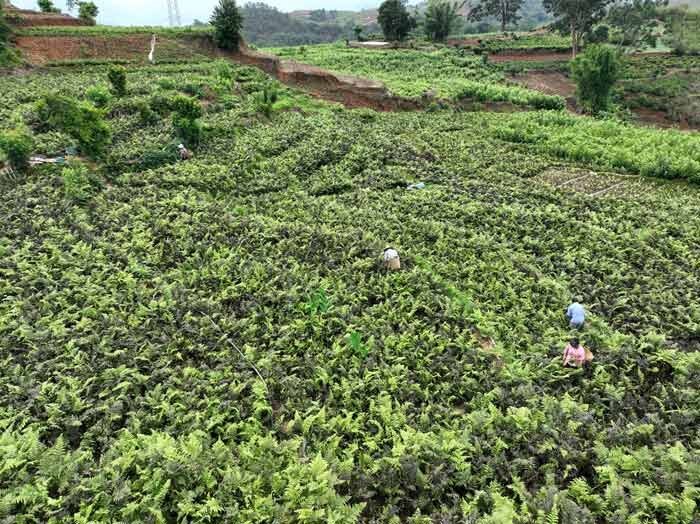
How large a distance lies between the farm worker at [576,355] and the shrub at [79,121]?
16575 millimetres

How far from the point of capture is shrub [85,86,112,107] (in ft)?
63.9

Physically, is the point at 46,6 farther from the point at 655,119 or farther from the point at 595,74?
the point at 655,119

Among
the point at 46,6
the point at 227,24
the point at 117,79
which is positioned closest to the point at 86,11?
the point at 46,6

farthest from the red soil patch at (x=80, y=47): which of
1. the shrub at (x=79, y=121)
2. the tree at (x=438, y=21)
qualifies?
the tree at (x=438, y=21)

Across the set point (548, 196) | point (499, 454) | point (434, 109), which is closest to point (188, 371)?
point (499, 454)

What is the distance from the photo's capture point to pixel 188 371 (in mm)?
7387

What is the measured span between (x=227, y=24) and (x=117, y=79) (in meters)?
16.9

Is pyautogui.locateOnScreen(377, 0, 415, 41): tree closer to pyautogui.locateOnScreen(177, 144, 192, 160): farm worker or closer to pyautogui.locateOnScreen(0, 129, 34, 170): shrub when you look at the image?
pyautogui.locateOnScreen(177, 144, 192, 160): farm worker

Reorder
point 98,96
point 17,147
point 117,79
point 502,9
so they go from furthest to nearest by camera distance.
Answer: point 502,9, point 117,79, point 98,96, point 17,147

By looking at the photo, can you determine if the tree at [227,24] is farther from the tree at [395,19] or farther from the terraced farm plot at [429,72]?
the tree at [395,19]

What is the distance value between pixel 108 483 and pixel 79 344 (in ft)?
11.0

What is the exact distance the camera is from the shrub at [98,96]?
1947 cm

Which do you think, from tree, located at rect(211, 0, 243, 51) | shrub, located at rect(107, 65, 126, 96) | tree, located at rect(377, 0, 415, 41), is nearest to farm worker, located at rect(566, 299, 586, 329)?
shrub, located at rect(107, 65, 126, 96)

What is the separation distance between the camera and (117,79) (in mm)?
21703
